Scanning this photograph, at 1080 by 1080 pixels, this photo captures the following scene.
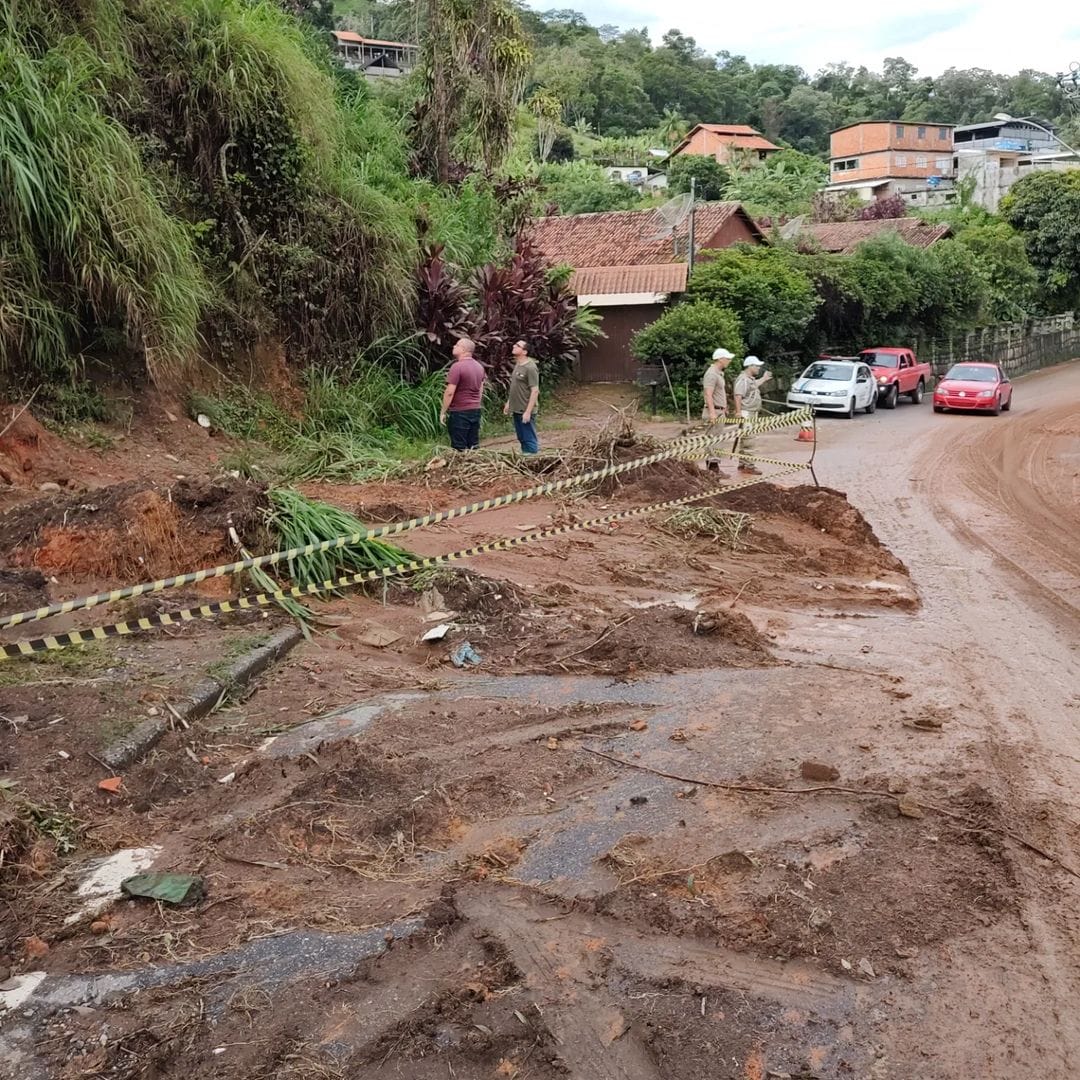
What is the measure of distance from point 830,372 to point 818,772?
914 inches

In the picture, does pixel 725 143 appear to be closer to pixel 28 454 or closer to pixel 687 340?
pixel 687 340

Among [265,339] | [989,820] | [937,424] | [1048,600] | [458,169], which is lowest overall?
[937,424]

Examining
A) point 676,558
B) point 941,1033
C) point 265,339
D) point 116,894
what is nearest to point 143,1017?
point 116,894

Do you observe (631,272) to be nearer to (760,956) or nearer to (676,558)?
(676,558)

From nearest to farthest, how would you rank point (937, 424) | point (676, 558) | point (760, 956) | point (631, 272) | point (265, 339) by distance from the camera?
point (760, 956) < point (676, 558) < point (265, 339) < point (937, 424) < point (631, 272)

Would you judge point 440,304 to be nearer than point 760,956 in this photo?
No

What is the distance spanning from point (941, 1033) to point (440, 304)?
15.2 meters

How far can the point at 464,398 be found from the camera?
13.5 metres

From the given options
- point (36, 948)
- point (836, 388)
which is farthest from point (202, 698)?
point (836, 388)

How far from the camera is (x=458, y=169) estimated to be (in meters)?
21.9

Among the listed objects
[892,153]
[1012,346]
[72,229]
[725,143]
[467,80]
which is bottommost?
[1012,346]

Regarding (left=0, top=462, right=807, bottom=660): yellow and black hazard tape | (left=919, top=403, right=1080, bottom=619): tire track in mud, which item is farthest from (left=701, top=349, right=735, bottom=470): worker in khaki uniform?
(left=0, top=462, right=807, bottom=660): yellow and black hazard tape

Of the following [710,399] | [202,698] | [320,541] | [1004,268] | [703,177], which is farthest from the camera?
[703,177]

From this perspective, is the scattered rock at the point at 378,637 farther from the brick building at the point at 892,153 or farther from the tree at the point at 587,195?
the brick building at the point at 892,153
